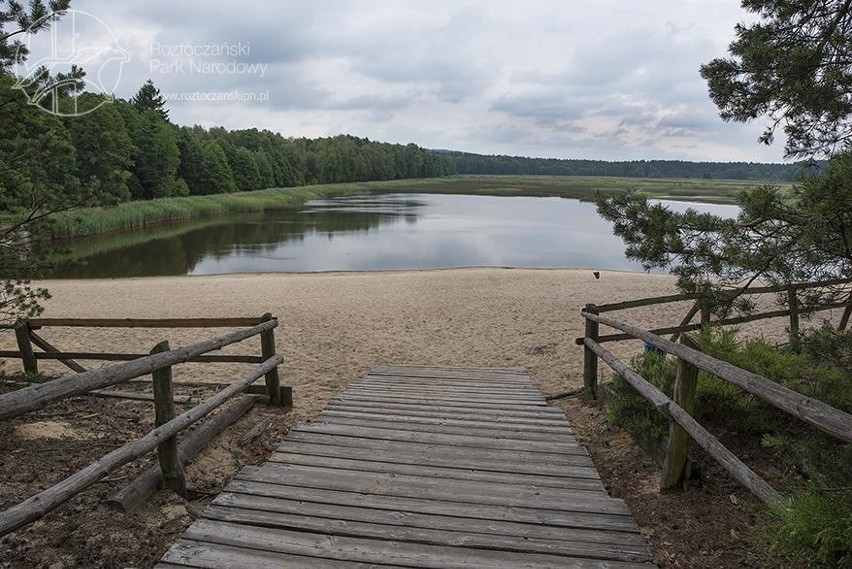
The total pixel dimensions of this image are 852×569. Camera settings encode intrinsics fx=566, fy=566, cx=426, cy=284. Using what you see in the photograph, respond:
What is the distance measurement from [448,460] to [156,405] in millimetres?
2124

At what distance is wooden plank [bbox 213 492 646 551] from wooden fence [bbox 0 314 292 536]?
0.70 metres

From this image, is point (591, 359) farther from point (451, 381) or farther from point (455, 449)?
point (455, 449)

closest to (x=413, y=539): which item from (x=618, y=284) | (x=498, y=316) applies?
(x=498, y=316)

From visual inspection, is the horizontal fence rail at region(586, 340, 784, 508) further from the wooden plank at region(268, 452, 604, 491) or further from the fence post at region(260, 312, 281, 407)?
the fence post at region(260, 312, 281, 407)

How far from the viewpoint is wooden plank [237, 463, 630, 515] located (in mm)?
3361

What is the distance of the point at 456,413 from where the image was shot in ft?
17.9

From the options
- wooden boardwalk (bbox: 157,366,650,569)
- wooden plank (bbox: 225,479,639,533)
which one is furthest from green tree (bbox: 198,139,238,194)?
wooden plank (bbox: 225,479,639,533)

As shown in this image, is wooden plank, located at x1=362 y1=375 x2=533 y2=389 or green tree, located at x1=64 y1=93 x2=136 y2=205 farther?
green tree, located at x1=64 y1=93 x2=136 y2=205

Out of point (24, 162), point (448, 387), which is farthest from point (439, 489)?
point (24, 162)

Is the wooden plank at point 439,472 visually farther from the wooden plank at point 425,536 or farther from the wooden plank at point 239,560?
the wooden plank at point 239,560

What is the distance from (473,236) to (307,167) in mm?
84342

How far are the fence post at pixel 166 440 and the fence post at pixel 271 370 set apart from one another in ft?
7.01

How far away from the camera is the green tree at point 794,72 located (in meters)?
3.71

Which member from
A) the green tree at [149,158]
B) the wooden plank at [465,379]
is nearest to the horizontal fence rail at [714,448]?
the wooden plank at [465,379]
